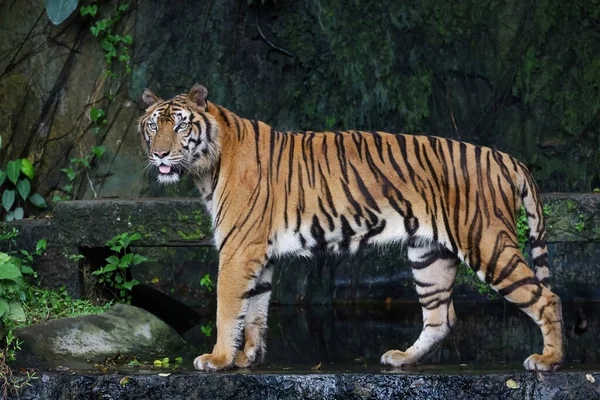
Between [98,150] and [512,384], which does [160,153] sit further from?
[98,150]

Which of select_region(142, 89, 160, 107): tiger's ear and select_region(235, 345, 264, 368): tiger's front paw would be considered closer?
select_region(235, 345, 264, 368): tiger's front paw

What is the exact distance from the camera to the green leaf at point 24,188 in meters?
9.20

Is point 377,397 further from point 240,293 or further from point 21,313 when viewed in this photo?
point 21,313

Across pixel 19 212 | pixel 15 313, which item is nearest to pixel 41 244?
pixel 19 212

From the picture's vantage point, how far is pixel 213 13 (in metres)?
9.95

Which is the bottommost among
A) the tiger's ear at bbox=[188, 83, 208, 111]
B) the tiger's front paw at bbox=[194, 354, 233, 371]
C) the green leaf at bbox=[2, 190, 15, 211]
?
the tiger's front paw at bbox=[194, 354, 233, 371]

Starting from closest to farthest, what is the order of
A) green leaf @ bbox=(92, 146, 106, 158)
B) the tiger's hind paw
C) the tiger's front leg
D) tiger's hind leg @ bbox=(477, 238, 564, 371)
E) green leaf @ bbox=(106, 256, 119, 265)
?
the tiger's hind paw → tiger's hind leg @ bbox=(477, 238, 564, 371) → the tiger's front leg → green leaf @ bbox=(106, 256, 119, 265) → green leaf @ bbox=(92, 146, 106, 158)

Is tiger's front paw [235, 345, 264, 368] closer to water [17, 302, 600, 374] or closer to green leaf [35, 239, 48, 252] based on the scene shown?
water [17, 302, 600, 374]

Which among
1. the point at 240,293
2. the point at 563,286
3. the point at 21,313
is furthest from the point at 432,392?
the point at 563,286

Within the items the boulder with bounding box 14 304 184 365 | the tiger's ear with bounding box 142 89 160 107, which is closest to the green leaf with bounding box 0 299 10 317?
the boulder with bounding box 14 304 184 365

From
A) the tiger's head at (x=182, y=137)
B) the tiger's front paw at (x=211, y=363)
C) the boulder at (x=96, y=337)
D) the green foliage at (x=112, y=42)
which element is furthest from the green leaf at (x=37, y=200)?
the tiger's front paw at (x=211, y=363)

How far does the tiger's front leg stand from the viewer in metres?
5.29

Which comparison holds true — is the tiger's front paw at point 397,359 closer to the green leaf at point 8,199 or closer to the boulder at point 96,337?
the boulder at point 96,337

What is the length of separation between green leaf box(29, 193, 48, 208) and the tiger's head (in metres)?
3.95
